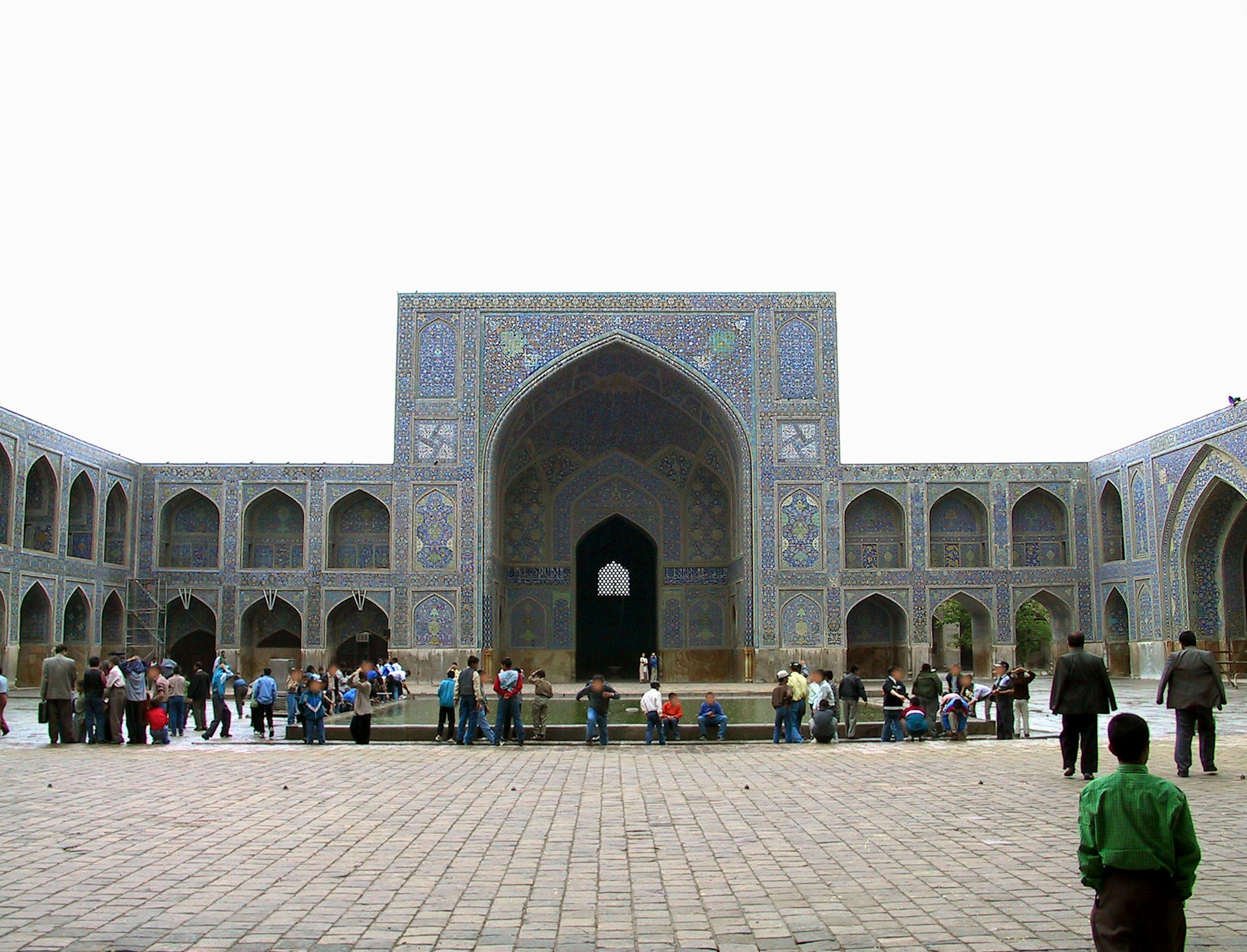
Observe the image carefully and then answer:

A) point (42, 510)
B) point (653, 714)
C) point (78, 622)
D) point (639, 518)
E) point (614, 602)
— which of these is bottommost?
point (653, 714)

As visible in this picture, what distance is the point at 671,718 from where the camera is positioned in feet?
44.1

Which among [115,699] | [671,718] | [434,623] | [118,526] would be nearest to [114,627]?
[118,526]

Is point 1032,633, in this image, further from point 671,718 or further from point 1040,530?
point 671,718

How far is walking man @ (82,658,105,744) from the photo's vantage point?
12.5 m

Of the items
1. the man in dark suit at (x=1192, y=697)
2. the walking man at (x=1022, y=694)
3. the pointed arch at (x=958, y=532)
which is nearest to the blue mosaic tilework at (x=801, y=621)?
the pointed arch at (x=958, y=532)

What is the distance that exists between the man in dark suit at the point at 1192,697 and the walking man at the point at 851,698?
15.5 ft

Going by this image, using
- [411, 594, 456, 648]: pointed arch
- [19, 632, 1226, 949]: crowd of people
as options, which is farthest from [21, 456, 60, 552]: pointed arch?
[19, 632, 1226, 949]: crowd of people

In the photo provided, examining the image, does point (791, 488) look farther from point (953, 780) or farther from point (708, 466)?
point (953, 780)

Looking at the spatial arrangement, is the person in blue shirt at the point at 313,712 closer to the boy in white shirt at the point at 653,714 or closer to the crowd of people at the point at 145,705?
the crowd of people at the point at 145,705

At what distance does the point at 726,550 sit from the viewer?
29875mm

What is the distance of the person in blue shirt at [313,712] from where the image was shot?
42.1 ft

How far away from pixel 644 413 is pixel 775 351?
411cm

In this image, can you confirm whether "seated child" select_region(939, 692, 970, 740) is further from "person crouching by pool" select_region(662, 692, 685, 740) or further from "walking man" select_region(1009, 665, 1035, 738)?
"person crouching by pool" select_region(662, 692, 685, 740)

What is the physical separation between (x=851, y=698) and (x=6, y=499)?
17211 millimetres
